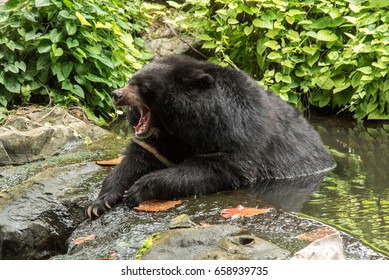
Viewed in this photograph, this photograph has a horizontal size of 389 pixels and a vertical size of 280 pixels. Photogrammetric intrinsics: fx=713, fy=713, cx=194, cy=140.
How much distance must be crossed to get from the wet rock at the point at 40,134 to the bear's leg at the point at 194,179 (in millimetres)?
2182

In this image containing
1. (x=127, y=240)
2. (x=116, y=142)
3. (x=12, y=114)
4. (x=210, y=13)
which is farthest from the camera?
(x=210, y=13)

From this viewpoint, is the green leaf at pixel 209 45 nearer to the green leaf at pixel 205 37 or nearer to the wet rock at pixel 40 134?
the green leaf at pixel 205 37

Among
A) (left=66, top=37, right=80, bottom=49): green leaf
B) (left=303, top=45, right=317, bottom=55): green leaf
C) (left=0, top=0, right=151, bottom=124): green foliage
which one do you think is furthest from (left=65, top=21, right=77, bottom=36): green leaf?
(left=303, top=45, right=317, bottom=55): green leaf

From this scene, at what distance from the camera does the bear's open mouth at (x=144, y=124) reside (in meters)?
6.24

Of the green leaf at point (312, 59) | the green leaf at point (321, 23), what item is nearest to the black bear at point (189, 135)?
the green leaf at point (312, 59)

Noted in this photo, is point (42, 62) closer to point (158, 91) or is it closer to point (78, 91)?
point (78, 91)

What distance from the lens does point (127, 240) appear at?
197 inches

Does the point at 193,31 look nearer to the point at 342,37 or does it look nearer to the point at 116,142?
the point at 342,37

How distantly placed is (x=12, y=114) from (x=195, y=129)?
10.8 feet

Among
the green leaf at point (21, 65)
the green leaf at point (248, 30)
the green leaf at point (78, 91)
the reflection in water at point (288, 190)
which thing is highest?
the green leaf at point (248, 30)

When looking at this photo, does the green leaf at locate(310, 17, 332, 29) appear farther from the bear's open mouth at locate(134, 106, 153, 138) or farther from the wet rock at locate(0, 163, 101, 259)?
the wet rock at locate(0, 163, 101, 259)

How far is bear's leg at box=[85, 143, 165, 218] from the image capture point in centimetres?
585

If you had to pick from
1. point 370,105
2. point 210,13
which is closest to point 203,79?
point 370,105

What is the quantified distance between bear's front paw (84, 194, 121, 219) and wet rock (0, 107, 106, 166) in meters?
1.93
